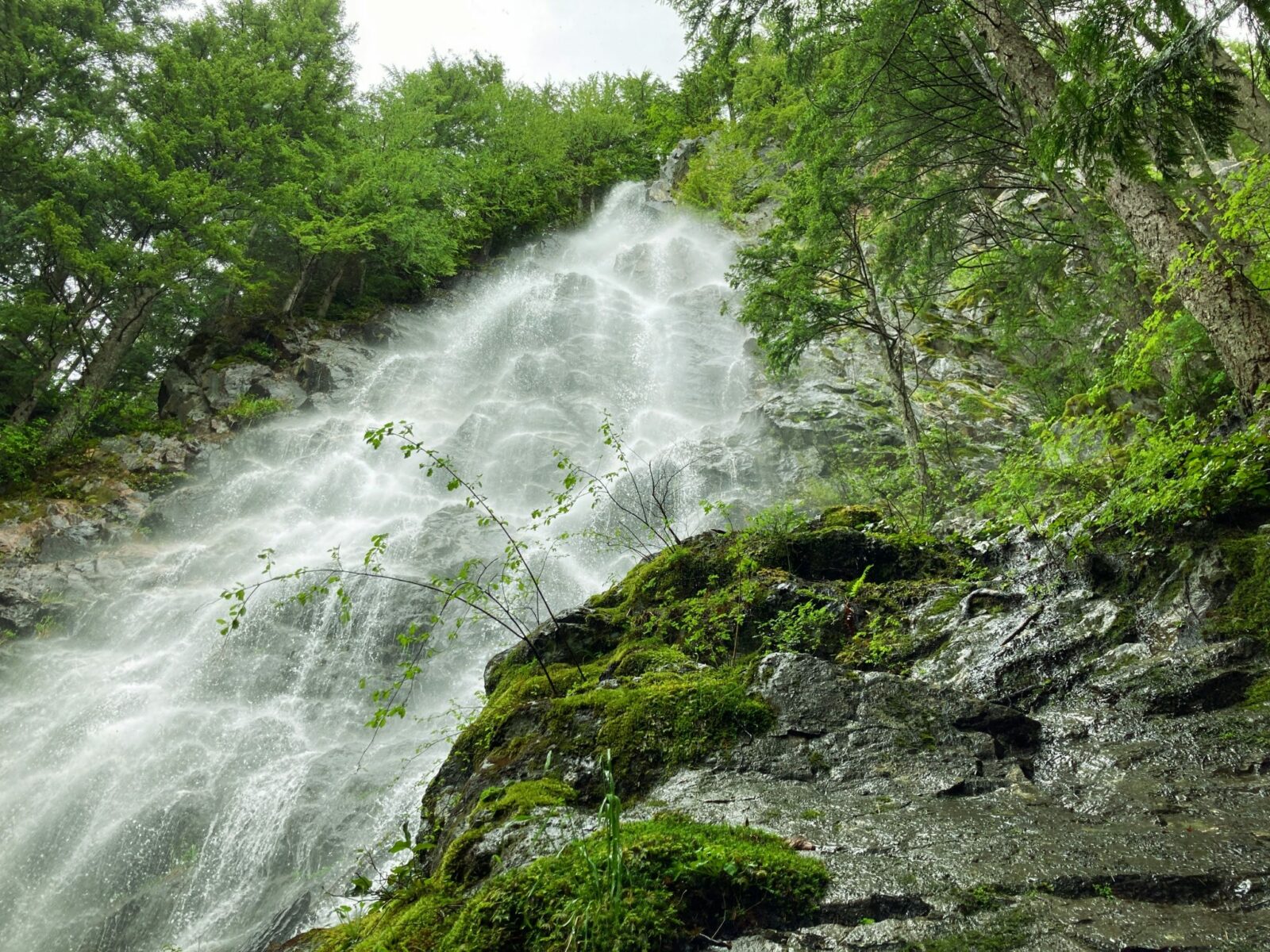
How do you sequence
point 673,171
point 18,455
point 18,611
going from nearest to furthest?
point 18,611 → point 18,455 → point 673,171

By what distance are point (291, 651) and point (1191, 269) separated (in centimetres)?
1182

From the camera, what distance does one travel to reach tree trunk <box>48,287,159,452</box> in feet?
51.1

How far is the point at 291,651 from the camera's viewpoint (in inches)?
412

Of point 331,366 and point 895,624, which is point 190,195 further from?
point 895,624

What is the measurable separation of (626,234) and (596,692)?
2624 cm

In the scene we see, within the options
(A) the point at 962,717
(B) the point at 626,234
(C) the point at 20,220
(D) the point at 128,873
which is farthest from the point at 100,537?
(B) the point at 626,234

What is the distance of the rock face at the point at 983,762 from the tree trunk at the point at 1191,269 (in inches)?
56.6

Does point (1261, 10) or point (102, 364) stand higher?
point (102, 364)

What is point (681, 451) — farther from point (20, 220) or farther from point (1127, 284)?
point (20, 220)

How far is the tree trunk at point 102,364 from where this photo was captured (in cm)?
1556

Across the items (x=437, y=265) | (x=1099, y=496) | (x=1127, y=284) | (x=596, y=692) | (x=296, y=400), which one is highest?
(x=437, y=265)

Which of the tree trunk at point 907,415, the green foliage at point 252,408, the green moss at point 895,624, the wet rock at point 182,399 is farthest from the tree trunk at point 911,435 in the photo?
the wet rock at point 182,399

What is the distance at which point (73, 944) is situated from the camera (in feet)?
22.0

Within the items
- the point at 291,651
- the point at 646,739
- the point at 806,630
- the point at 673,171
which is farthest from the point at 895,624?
the point at 673,171
